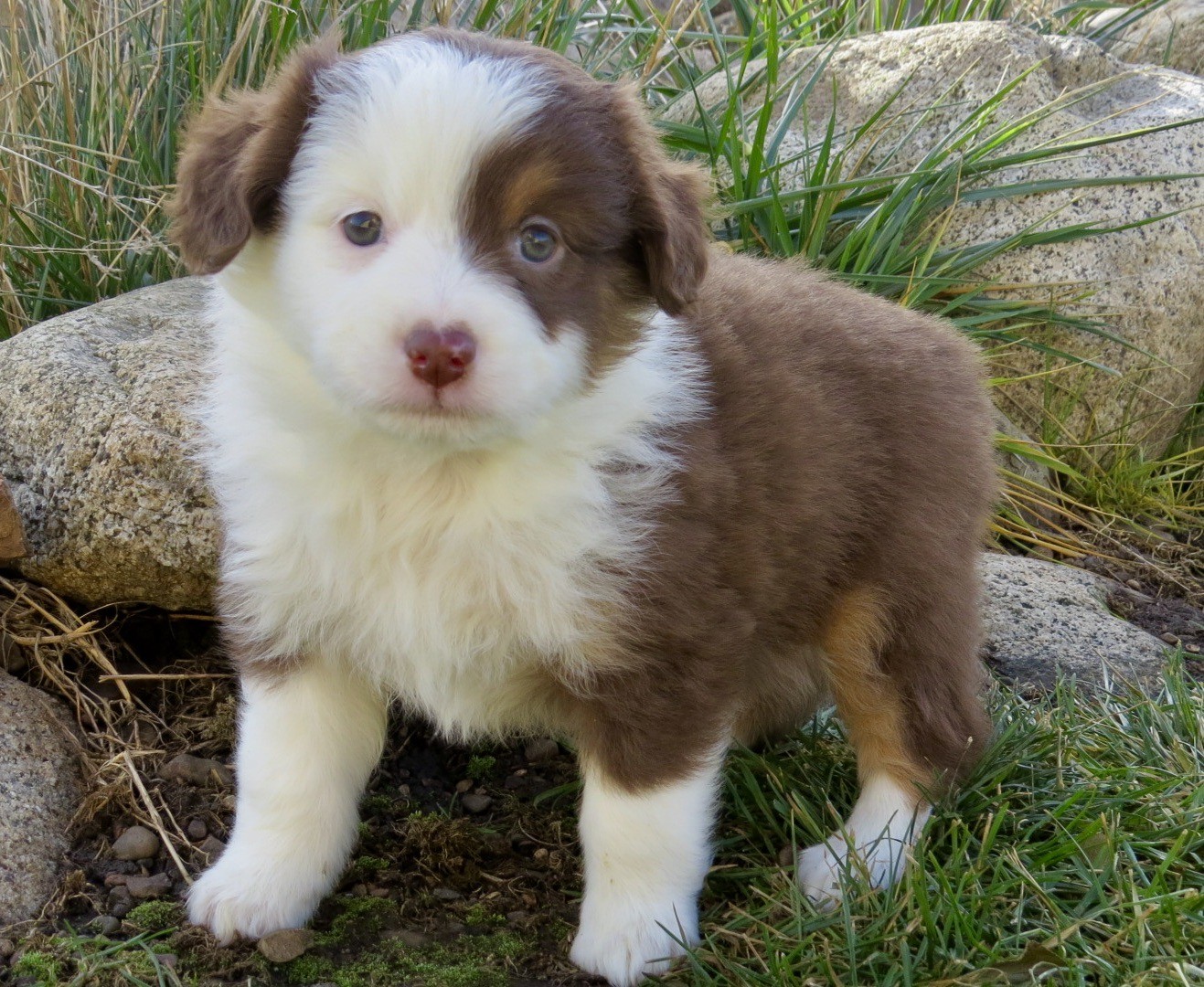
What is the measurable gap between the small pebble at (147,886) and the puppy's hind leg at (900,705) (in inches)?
62.1

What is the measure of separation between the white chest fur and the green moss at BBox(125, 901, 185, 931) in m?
0.83

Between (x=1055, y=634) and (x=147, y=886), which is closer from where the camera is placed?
(x=147, y=886)

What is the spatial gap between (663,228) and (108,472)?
75.4 inches

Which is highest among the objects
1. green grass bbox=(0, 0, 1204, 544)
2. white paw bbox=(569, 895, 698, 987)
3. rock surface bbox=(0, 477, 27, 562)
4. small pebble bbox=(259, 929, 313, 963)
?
green grass bbox=(0, 0, 1204, 544)

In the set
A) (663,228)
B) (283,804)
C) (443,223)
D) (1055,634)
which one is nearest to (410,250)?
(443,223)

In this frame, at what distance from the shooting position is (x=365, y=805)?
3.54 meters

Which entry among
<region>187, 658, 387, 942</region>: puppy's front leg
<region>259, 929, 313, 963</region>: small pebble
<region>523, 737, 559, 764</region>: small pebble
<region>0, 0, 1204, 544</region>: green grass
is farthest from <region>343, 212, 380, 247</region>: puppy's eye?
<region>0, 0, 1204, 544</region>: green grass

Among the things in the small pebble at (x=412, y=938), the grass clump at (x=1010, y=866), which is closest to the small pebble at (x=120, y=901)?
the small pebble at (x=412, y=938)

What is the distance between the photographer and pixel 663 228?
256cm

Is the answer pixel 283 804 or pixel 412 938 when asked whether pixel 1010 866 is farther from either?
pixel 283 804

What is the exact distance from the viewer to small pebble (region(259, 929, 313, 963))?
113 inches

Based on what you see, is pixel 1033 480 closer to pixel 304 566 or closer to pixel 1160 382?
pixel 1160 382

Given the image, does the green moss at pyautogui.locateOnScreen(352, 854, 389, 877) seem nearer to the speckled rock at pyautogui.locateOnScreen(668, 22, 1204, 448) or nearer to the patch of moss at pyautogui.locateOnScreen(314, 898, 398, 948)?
the patch of moss at pyautogui.locateOnScreen(314, 898, 398, 948)

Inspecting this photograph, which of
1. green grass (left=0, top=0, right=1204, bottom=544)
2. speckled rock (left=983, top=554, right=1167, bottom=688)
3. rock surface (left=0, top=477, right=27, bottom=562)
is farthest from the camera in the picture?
green grass (left=0, top=0, right=1204, bottom=544)
